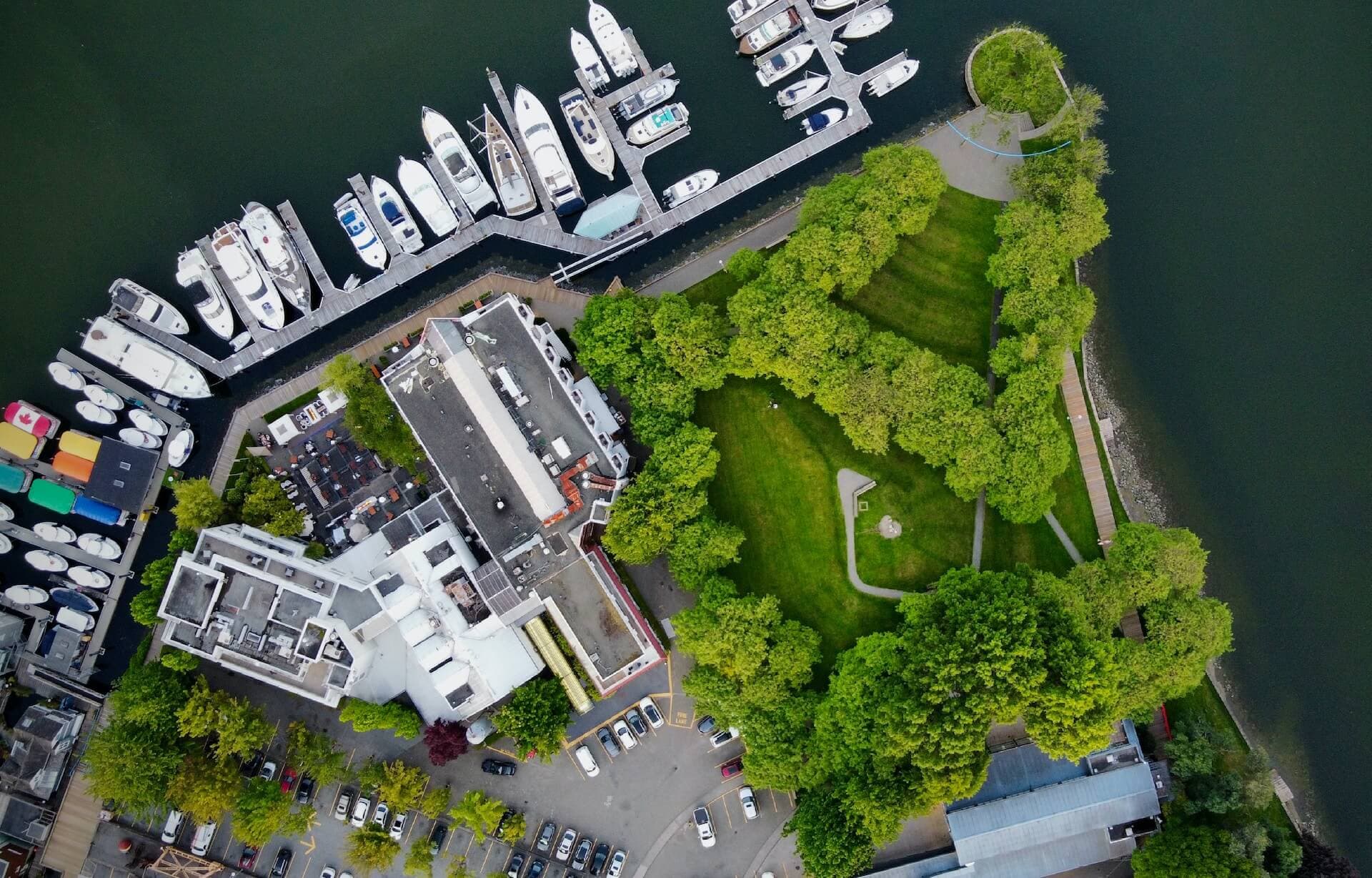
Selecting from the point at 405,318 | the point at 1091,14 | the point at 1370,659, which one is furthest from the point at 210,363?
the point at 1370,659

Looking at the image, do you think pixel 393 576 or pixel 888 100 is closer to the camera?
pixel 393 576

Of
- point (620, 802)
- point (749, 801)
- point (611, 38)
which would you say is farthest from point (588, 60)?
point (749, 801)

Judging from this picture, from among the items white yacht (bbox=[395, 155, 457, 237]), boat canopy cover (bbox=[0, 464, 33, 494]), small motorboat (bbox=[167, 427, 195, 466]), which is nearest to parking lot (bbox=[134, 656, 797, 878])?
small motorboat (bbox=[167, 427, 195, 466])

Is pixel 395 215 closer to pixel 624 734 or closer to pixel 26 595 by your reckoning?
pixel 26 595

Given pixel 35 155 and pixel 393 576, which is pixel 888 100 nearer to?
pixel 393 576

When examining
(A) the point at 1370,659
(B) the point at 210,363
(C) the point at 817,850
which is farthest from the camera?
(B) the point at 210,363

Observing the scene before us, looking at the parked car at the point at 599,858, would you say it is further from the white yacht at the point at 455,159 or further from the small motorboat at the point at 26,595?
the white yacht at the point at 455,159

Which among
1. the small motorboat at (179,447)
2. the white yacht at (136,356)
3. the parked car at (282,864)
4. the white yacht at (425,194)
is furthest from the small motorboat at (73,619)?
the white yacht at (425,194)
